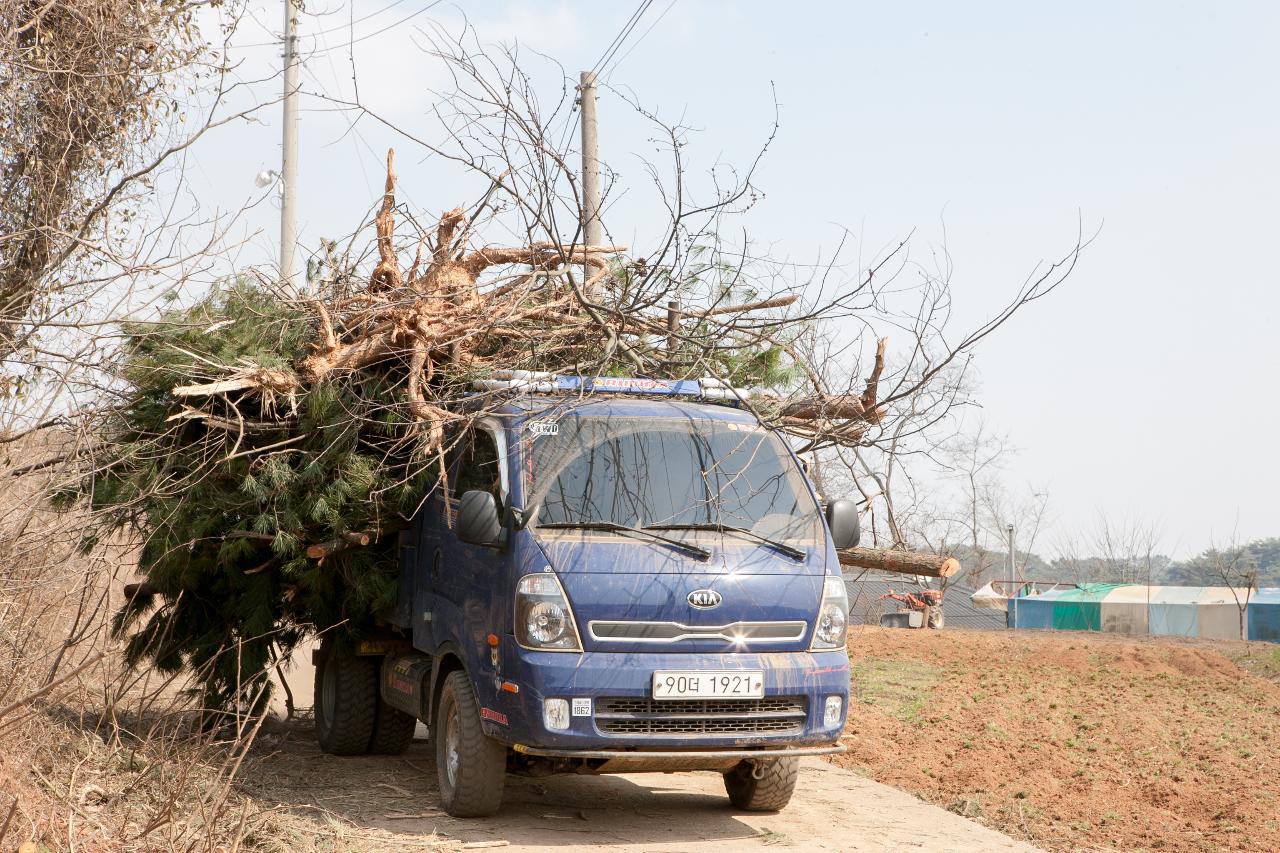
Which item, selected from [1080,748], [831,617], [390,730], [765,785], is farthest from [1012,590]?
[831,617]

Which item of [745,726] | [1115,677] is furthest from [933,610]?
[745,726]

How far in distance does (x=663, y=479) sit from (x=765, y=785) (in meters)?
1.91

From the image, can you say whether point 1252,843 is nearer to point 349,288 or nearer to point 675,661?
point 675,661

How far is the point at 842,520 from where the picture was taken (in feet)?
24.0

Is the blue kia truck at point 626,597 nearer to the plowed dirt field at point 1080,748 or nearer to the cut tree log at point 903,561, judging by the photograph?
the cut tree log at point 903,561

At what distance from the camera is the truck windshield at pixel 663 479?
6.98 metres

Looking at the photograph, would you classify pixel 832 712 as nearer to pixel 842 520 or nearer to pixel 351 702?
pixel 842 520

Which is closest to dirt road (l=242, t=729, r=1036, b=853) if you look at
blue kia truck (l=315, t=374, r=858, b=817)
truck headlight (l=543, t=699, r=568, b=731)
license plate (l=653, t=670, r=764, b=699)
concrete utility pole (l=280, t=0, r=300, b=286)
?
blue kia truck (l=315, t=374, r=858, b=817)

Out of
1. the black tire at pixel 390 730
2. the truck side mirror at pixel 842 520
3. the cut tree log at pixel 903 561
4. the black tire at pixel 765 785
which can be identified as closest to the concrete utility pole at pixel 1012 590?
the cut tree log at pixel 903 561

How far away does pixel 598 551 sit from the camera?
6.69 m

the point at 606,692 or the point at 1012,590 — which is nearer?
the point at 606,692

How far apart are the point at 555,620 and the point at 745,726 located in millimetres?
1120

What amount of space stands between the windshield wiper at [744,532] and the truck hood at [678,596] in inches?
3.1

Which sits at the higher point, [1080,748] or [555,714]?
[555,714]
